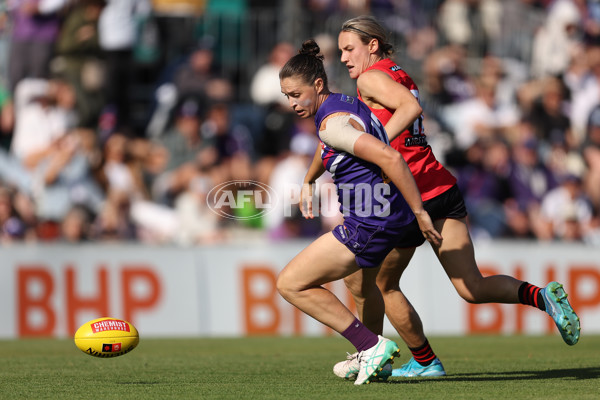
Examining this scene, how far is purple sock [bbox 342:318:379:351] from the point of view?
636cm

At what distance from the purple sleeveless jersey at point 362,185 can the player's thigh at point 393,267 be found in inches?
26.0

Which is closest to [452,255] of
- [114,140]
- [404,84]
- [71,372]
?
[404,84]

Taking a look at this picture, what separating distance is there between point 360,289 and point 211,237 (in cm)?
677

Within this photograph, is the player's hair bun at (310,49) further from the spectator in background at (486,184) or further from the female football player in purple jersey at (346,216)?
the spectator in background at (486,184)

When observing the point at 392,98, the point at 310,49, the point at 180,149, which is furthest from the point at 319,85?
the point at 180,149

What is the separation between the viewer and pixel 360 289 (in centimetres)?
692

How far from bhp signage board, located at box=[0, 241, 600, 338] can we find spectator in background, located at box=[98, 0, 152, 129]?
279 centimetres

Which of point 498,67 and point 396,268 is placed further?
point 498,67

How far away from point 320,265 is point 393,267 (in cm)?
91

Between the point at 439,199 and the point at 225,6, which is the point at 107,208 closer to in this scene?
the point at 225,6

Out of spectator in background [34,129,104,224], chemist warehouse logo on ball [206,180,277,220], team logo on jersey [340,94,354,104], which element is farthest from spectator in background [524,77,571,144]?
team logo on jersey [340,94,354,104]

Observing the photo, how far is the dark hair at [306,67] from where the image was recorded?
20.6ft

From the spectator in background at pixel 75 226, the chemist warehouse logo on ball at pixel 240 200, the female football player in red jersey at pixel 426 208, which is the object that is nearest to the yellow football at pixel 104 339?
the female football player in red jersey at pixel 426 208

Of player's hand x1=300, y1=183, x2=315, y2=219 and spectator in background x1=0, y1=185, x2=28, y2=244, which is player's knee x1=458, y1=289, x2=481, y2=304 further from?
spectator in background x1=0, y1=185, x2=28, y2=244
